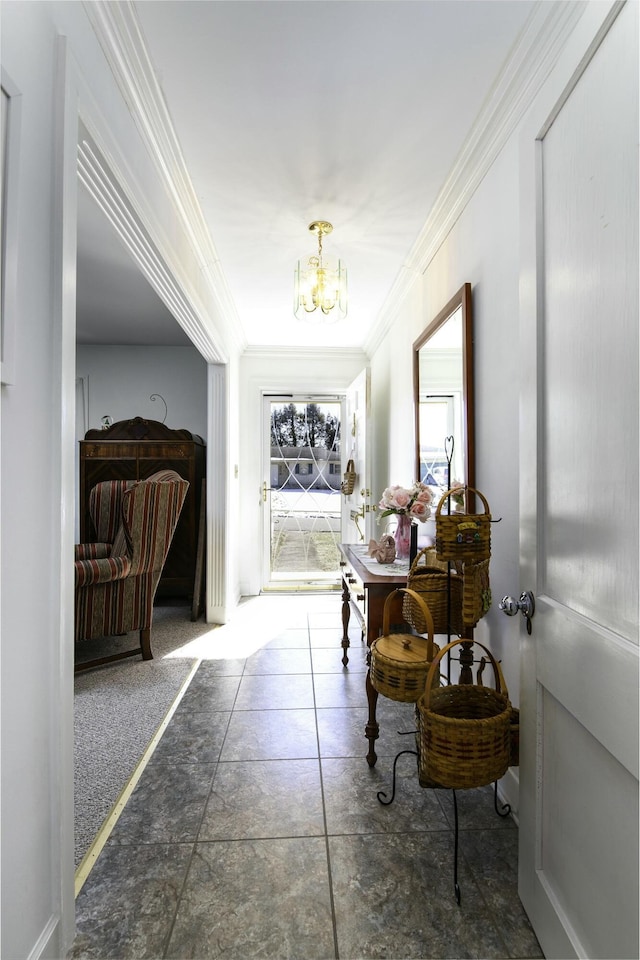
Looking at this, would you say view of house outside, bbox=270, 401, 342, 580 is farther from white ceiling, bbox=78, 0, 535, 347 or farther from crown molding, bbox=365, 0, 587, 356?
crown molding, bbox=365, 0, 587, 356

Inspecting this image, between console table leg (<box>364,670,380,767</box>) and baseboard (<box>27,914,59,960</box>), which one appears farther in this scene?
console table leg (<box>364,670,380,767</box>)

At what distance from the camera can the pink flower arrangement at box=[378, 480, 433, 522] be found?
236 cm

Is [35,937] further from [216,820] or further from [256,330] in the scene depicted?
[256,330]

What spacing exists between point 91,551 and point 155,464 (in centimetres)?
133

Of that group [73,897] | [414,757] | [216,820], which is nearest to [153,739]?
[216,820]

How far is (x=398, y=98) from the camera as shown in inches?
69.9

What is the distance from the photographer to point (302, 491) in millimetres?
5375

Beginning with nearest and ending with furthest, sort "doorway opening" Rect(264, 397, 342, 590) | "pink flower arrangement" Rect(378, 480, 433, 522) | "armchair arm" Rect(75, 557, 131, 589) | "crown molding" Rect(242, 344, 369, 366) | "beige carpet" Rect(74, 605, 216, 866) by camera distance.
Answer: "beige carpet" Rect(74, 605, 216, 866), "pink flower arrangement" Rect(378, 480, 433, 522), "armchair arm" Rect(75, 557, 131, 589), "crown molding" Rect(242, 344, 369, 366), "doorway opening" Rect(264, 397, 342, 590)

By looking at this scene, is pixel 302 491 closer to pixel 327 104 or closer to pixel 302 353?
pixel 302 353

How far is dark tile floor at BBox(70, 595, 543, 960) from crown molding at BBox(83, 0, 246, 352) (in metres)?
2.46

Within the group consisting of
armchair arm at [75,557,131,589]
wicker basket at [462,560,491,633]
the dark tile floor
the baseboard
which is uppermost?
wicker basket at [462,560,491,633]

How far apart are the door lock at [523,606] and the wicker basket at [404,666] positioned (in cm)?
48

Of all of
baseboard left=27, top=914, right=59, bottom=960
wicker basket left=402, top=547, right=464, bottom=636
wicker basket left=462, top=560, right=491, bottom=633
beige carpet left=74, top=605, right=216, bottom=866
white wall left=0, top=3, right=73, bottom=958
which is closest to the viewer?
white wall left=0, top=3, right=73, bottom=958

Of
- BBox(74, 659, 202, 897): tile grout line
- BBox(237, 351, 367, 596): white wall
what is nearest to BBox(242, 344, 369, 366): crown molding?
BBox(237, 351, 367, 596): white wall
